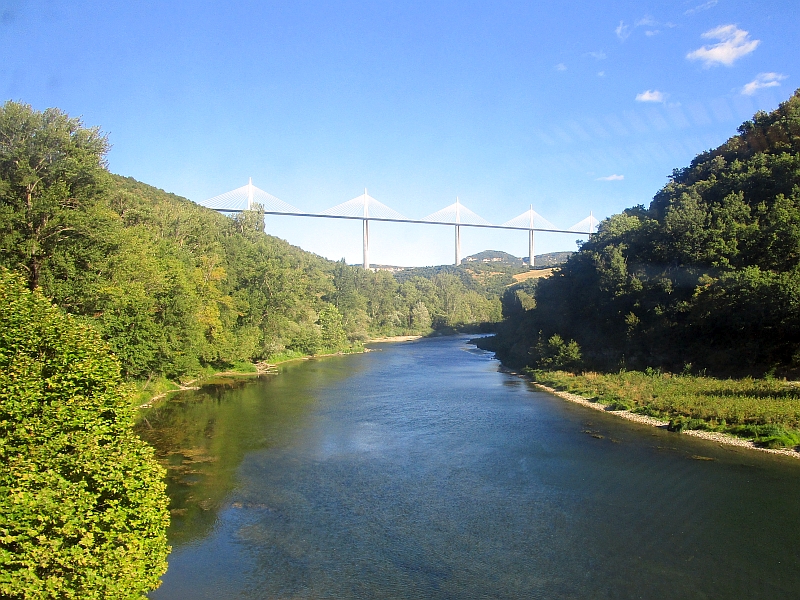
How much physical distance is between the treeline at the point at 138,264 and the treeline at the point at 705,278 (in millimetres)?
14496

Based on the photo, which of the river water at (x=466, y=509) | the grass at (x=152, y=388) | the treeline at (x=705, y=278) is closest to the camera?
the river water at (x=466, y=509)

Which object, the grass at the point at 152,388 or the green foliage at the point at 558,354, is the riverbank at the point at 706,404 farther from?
the grass at the point at 152,388

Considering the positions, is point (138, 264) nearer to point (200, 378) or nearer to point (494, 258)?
point (200, 378)

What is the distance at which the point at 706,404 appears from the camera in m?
16.7

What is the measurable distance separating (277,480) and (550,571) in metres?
5.82

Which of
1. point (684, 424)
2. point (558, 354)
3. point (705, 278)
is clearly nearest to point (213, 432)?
point (684, 424)

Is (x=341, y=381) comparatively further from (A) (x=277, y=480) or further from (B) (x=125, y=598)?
(B) (x=125, y=598)

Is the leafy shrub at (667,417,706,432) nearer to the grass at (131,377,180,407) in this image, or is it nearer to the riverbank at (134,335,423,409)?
the riverbank at (134,335,423,409)

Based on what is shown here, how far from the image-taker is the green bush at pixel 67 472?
4.42 metres

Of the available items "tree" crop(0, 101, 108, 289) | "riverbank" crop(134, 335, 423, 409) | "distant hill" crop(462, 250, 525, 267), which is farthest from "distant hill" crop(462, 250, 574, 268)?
"tree" crop(0, 101, 108, 289)

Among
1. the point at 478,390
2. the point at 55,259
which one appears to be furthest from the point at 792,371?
the point at 55,259

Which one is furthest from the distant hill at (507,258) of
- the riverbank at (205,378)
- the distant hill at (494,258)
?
the riverbank at (205,378)

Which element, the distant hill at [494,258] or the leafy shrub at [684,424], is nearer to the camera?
the leafy shrub at [684,424]

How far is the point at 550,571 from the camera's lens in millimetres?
7949
